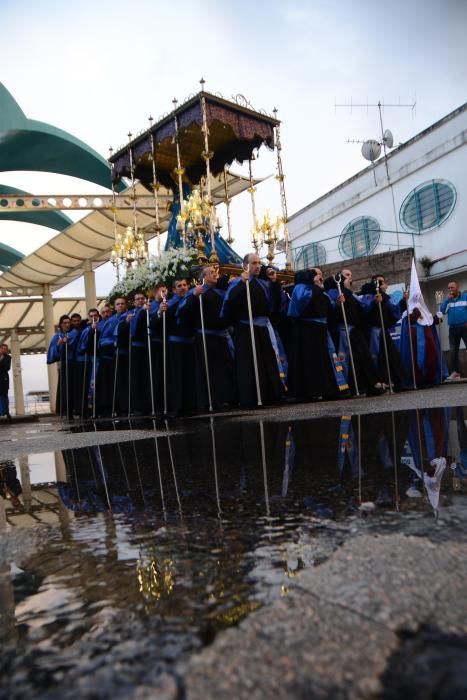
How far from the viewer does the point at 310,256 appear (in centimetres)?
2127

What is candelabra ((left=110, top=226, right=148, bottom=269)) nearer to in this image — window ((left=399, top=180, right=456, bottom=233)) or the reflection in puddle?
the reflection in puddle

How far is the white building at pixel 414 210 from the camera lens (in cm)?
1650

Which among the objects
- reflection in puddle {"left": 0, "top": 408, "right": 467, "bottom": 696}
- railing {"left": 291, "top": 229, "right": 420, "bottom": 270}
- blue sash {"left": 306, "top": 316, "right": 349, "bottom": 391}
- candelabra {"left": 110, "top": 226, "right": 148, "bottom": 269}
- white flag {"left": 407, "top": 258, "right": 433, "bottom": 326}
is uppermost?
railing {"left": 291, "top": 229, "right": 420, "bottom": 270}

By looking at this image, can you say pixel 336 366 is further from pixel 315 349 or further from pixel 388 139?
pixel 388 139

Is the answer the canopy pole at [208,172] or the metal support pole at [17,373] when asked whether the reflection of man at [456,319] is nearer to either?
the canopy pole at [208,172]

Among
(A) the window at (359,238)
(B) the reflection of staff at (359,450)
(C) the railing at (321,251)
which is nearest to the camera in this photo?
(B) the reflection of staff at (359,450)

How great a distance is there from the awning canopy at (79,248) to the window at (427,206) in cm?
573

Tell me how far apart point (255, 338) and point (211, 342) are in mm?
664

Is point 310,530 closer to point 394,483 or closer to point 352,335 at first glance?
point 394,483

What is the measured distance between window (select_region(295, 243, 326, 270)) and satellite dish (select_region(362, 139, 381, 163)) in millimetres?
3903

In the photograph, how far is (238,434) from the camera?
3447 millimetres

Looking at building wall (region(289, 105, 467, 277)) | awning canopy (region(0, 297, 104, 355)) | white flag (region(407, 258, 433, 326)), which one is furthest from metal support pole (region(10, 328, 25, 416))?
white flag (region(407, 258, 433, 326))

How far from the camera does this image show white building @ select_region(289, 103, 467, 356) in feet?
54.1

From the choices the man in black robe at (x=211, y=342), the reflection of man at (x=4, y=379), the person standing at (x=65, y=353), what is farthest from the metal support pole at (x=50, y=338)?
the man in black robe at (x=211, y=342)
